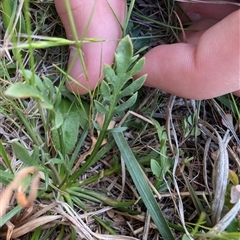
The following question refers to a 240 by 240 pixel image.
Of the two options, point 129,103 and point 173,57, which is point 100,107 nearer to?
point 129,103

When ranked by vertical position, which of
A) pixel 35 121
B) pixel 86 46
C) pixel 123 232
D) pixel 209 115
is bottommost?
pixel 123 232

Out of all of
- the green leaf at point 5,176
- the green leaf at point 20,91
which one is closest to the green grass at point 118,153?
the green leaf at point 5,176

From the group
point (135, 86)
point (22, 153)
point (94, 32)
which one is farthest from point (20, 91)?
point (94, 32)

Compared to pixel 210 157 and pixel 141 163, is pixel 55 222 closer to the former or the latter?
pixel 141 163

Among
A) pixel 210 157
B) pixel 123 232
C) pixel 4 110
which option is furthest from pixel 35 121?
pixel 210 157

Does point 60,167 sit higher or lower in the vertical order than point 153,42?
lower

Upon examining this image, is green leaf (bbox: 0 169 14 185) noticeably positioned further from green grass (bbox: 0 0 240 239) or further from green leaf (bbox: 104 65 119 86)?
green leaf (bbox: 104 65 119 86)
